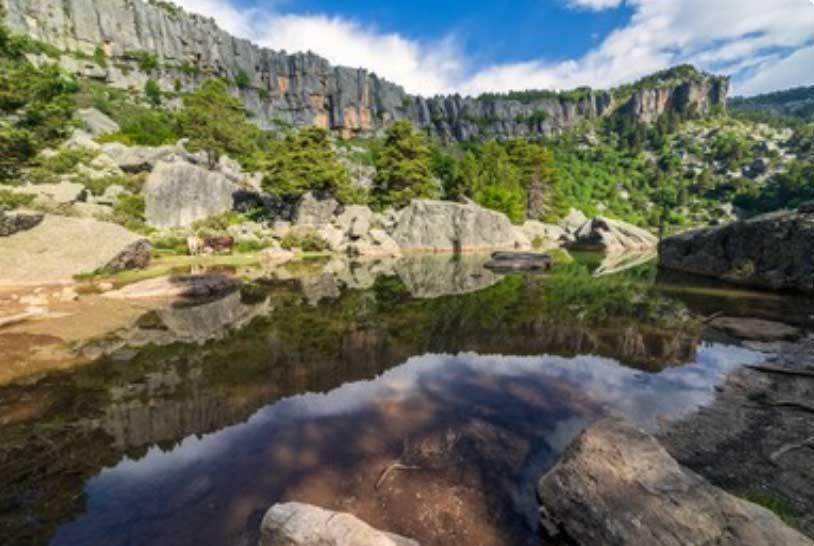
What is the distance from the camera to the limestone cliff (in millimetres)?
112500

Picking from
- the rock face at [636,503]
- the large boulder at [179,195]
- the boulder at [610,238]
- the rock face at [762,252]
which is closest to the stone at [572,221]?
the boulder at [610,238]

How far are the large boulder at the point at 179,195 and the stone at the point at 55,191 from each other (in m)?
8.32

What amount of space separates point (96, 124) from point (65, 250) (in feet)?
199

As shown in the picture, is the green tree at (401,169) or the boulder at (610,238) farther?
the boulder at (610,238)

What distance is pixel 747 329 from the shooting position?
45.2ft

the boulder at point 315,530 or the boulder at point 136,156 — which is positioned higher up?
the boulder at point 136,156

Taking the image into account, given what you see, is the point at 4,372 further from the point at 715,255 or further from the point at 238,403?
the point at 715,255

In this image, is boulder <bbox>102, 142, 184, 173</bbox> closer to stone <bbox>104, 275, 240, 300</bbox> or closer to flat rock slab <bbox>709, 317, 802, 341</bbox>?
stone <bbox>104, 275, 240, 300</bbox>

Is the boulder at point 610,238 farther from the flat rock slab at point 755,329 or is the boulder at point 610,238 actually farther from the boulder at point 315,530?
the boulder at point 315,530

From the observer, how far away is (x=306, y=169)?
48.3 metres

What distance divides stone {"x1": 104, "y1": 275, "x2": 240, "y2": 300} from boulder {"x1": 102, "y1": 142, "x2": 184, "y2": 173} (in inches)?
1530

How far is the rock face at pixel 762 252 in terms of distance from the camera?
21.3 meters

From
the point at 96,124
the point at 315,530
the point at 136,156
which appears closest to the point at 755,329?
the point at 315,530

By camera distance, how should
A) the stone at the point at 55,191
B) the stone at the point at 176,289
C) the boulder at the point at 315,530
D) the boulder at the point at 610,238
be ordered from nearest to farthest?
the boulder at the point at 315,530 → the stone at the point at 176,289 → the stone at the point at 55,191 → the boulder at the point at 610,238
